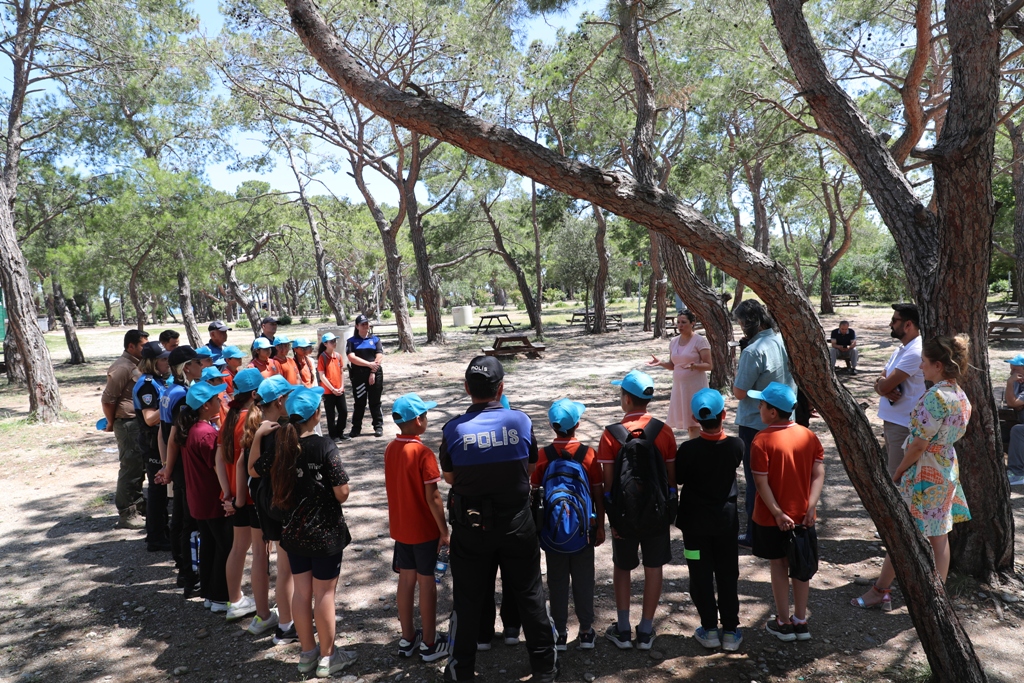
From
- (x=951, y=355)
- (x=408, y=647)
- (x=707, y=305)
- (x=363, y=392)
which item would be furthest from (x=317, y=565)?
(x=707, y=305)

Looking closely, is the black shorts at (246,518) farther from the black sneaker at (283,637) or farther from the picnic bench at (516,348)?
the picnic bench at (516,348)

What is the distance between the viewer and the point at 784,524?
10.3ft

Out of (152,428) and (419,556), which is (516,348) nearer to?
(152,428)

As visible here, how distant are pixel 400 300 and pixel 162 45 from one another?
9070 mm

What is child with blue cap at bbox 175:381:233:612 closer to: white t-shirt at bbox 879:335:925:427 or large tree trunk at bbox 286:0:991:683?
large tree trunk at bbox 286:0:991:683

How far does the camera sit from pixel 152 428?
4754 mm

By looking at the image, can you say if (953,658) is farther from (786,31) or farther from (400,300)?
Result: (400,300)

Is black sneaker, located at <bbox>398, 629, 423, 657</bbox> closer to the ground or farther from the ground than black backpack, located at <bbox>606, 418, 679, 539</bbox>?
closer to the ground

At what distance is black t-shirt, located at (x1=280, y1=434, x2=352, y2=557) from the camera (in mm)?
3002

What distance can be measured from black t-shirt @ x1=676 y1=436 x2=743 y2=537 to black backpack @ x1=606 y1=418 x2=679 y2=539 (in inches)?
4.9

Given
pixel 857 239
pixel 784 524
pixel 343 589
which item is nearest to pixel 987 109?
pixel 784 524

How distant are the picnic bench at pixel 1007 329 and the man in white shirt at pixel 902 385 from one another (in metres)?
13.3

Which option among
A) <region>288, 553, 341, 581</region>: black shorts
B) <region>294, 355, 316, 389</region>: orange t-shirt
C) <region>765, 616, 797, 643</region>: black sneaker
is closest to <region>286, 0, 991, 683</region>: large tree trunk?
<region>765, 616, 797, 643</region>: black sneaker

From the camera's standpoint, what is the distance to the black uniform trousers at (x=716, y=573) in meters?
3.20
